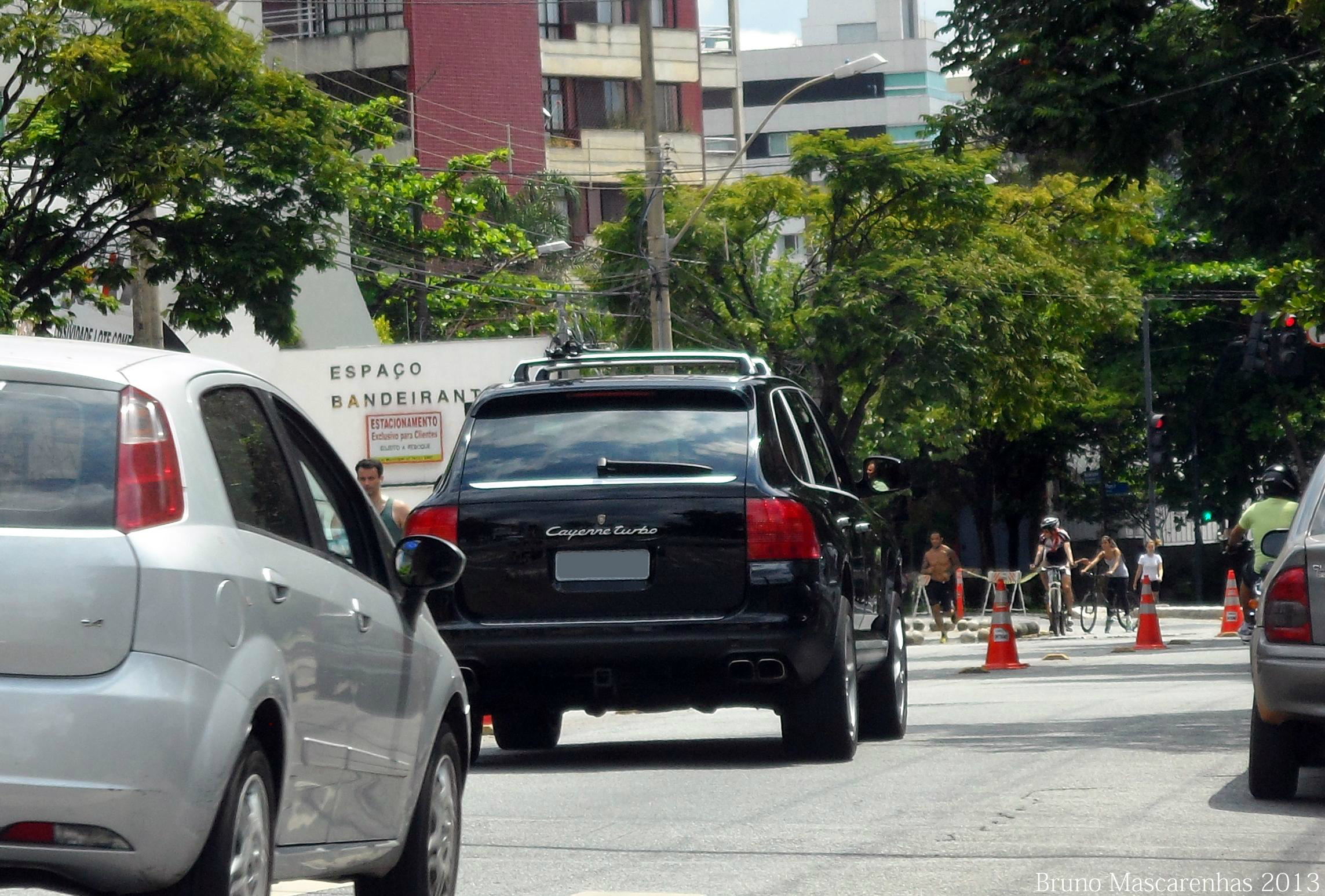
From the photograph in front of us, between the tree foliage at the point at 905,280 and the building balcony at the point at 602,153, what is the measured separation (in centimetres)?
2154

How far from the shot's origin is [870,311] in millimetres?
39938

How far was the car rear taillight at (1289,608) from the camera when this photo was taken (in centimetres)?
846

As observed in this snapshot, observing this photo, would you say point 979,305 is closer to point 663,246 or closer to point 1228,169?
point 663,246

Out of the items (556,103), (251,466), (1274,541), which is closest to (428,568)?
(251,466)

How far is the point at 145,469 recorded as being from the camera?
4.51m

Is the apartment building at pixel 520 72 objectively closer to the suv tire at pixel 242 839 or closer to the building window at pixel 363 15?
the building window at pixel 363 15

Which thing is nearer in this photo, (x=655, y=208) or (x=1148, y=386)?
(x=655, y=208)

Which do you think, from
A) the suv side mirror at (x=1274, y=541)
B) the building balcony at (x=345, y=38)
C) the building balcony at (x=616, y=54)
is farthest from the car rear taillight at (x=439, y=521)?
the building balcony at (x=616, y=54)

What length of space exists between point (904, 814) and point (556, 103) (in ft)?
197

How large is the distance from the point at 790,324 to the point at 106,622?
38749 mm

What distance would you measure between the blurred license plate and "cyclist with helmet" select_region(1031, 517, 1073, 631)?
24.4m

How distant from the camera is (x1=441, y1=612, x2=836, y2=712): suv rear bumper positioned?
32.6 feet

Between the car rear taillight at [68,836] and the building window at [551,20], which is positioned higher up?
the building window at [551,20]

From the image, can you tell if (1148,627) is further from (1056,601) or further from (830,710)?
(830,710)
